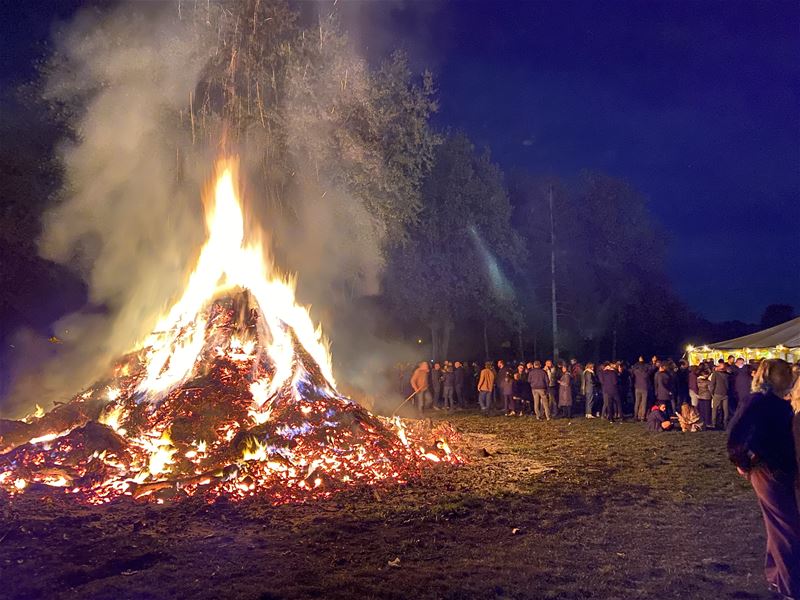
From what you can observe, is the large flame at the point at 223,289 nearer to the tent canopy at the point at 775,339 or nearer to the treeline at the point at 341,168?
the treeline at the point at 341,168

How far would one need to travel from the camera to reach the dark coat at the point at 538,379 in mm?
18250

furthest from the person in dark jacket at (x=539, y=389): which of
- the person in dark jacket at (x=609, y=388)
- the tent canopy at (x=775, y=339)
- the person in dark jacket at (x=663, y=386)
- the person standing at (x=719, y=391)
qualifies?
the tent canopy at (x=775, y=339)

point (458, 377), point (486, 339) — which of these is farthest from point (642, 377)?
point (486, 339)

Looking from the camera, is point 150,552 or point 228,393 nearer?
point 150,552

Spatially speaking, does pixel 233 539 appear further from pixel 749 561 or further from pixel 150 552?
pixel 749 561

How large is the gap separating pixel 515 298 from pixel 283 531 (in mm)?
24166

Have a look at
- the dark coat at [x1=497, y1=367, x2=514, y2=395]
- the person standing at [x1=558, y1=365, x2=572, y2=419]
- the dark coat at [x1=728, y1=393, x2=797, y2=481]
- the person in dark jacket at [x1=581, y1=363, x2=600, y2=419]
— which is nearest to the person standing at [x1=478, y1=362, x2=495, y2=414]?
the dark coat at [x1=497, y1=367, x2=514, y2=395]

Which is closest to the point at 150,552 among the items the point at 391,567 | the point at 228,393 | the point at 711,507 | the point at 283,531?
the point at 283,531

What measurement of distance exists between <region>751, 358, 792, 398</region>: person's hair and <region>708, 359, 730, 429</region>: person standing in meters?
11.5

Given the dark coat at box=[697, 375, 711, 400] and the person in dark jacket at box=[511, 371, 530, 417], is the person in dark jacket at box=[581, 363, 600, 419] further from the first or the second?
the dark coat at box=[697, 375, 711, 400]

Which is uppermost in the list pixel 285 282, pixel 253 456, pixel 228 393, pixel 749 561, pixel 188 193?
pixel 188 193

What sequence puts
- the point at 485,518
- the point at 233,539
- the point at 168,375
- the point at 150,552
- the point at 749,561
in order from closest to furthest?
the point at 749,561 → the point at 150,552 → the point at 233,539 → the point at 485,518 → the point at 168,375

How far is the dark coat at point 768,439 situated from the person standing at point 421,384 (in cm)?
1606

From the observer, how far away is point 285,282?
15.6 m
